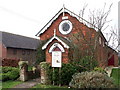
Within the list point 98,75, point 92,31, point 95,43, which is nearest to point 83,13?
point 92,31

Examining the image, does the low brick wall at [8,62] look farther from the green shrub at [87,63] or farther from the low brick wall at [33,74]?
the green shrub at [87,63]

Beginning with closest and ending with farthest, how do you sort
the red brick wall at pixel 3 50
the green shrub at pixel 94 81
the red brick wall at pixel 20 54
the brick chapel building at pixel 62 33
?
the green shrub at pixel 94 81
the brick chapel building at pixel 62 33
the red brick wall at pixel 3 50
the red brick wall at pixel 20 54

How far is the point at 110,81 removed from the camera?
8.08m

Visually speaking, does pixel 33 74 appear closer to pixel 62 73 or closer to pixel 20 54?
pixel 62 73

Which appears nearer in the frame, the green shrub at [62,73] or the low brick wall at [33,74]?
the green shrub at [62,73]

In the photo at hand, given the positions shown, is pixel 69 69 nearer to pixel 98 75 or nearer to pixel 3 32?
pixel 98 75

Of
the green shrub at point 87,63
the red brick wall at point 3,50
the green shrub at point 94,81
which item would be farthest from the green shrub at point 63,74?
the red brick wall at point 3,50

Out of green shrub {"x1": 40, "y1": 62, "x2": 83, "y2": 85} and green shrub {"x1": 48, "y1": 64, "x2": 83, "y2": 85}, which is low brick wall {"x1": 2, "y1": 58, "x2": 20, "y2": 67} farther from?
green shrub {"x1": 48, "y1": 64, "x2": 83, "y2": 85}

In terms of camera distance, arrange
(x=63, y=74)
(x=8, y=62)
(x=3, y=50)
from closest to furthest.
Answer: (x=63, y=74) → (x=8, y=62) → (x=3, y=50)

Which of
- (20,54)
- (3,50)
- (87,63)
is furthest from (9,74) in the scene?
(20,54)

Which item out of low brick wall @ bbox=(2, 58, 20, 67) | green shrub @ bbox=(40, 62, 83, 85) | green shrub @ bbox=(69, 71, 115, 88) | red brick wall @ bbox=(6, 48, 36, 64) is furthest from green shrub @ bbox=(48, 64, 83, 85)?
red brick wall @ bbox=(6, 48, 36, 64)

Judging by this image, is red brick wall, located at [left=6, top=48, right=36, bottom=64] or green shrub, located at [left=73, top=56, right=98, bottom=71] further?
red brick wall, located at [left=6, top=48, right=36, bottom=64]

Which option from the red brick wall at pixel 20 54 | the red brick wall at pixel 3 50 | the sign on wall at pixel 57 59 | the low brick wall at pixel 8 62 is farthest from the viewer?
the red brick wall at pixel 20 54

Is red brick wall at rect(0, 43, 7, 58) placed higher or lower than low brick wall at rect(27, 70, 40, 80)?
higher
